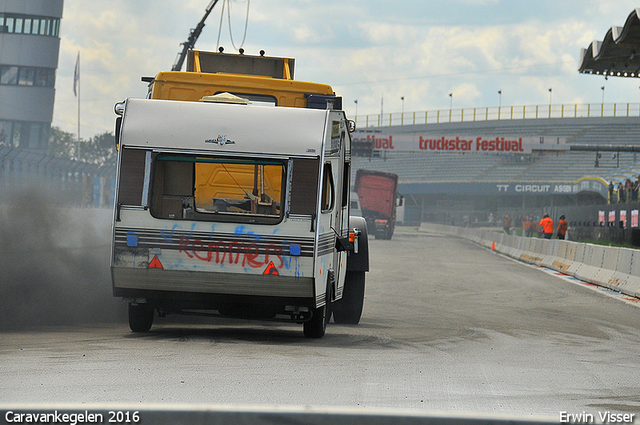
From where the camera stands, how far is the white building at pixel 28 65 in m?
69.3

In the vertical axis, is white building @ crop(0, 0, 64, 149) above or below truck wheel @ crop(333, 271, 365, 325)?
above

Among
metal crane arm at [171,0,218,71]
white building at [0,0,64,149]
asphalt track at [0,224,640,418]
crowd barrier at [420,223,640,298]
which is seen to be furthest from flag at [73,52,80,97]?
asphalt track at [0,224,640,418]

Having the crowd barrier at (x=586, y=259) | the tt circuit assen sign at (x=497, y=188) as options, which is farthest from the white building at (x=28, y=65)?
the crowd barrier at (x=586, y=259)

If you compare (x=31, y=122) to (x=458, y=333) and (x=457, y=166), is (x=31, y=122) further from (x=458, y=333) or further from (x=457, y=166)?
(x=458, y=333)

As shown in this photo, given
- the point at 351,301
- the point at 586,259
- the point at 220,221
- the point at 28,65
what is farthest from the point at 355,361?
the point at 28,65

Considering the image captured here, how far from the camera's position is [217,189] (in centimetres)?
998

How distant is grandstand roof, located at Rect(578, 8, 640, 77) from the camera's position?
2362 centimetres

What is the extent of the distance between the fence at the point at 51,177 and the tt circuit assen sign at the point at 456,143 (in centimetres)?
3619

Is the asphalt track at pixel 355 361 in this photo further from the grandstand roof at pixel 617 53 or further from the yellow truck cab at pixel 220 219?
the grandstand roof at pixel 617 53

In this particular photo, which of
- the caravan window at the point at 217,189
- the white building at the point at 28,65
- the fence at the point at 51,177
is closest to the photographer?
the caravan window at the point at 217,189

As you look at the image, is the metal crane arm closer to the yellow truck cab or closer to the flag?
the flag

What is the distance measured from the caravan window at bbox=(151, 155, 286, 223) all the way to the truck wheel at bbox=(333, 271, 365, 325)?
8.28 feet

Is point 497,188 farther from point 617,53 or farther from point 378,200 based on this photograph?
point 617,53

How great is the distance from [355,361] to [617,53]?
2131 cm
